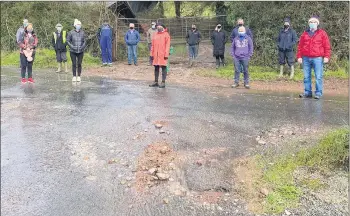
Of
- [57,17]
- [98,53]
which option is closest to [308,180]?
[98,53]

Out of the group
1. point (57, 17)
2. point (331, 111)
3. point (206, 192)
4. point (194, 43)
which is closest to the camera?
point (206, 192)

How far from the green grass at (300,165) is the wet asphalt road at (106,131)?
1.87 ft

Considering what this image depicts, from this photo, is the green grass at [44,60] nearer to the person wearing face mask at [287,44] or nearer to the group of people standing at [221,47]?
the group of people standing at [221,47]

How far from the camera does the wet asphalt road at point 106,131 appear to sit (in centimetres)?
502

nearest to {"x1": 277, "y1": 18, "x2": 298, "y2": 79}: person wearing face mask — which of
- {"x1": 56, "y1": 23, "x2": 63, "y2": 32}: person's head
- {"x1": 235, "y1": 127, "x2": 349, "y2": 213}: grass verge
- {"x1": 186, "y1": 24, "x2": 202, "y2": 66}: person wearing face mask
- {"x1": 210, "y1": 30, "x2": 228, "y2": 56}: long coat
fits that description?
{"x1": 210, "y1": 30, "x2": 228, "y2": 56}: long coat

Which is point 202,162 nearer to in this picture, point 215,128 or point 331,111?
point 215,128

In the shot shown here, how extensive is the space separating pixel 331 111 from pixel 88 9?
12651 millimetres

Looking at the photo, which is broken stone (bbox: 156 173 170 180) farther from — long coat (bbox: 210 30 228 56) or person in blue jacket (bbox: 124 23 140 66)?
person in blue jacket (bbox: 124 23 140 66)

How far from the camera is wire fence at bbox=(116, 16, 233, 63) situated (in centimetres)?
1798

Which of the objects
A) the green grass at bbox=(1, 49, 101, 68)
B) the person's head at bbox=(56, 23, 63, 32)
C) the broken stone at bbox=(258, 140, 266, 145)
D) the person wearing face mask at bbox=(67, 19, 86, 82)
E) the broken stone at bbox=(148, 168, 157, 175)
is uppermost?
the person's head at bbox=(56, 23, 63, 32)

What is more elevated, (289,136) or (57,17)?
(57,17)

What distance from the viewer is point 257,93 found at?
1121 cm

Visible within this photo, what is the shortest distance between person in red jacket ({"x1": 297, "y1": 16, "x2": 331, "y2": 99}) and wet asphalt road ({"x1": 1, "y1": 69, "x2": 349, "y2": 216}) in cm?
67

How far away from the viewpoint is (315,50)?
994 centimetres
